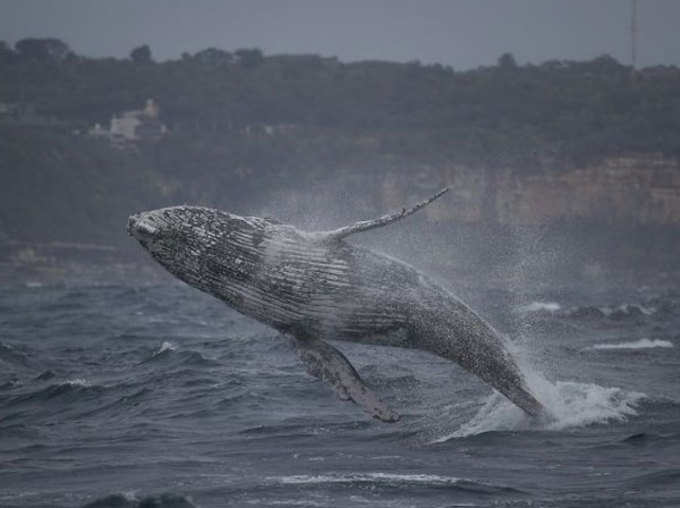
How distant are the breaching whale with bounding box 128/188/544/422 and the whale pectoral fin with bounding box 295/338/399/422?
0.01 m

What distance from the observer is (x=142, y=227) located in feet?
38.2

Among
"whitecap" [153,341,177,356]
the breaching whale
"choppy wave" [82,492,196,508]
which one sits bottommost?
"whitecap" [153,341,177,356]

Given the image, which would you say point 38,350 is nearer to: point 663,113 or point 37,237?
point 37,237

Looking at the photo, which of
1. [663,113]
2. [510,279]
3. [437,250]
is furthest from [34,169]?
[663,113]

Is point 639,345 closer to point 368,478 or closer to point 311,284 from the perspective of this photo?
point 368,478

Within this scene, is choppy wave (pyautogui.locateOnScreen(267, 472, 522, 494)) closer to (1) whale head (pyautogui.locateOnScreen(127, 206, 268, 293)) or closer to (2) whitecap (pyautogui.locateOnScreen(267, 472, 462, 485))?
(2) whitecap (pyautogui.locateOnScreen(267, 472, 462, 485))

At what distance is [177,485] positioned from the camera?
37.6 feet

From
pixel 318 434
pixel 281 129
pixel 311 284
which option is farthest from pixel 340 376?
pixel 281 129

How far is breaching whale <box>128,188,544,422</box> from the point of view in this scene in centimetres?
1168

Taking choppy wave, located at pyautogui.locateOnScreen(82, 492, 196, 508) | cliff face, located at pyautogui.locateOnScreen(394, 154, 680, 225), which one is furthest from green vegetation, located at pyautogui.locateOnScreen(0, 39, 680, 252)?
choppy wave, located at pyautogui.locateOnScreen(82, 492, 196, 508)

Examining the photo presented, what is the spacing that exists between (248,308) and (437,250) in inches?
4940

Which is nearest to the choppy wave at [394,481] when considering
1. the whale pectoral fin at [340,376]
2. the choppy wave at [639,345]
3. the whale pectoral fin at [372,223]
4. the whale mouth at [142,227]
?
the whale pectoral fin at [340,376]

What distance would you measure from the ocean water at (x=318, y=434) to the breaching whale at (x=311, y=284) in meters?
1.29

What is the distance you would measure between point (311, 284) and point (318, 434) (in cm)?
294
